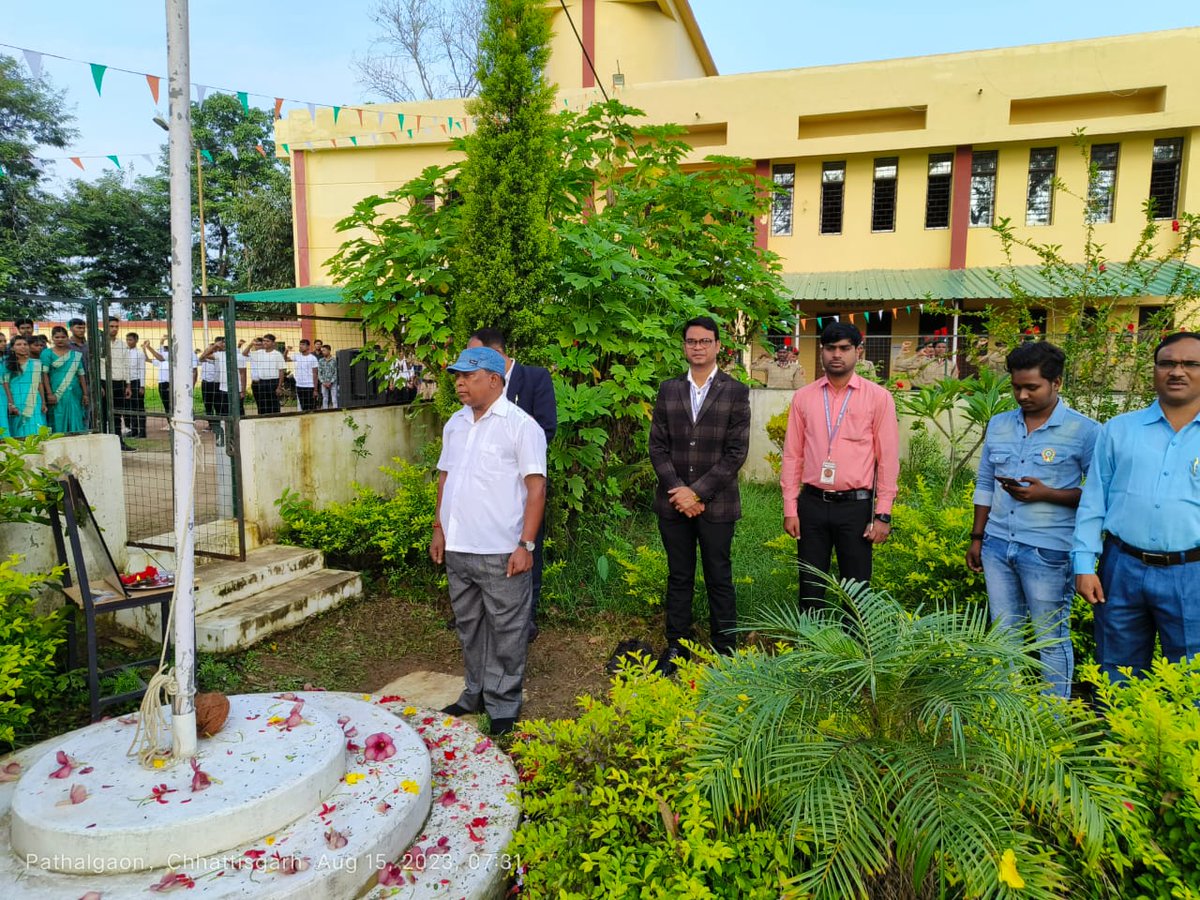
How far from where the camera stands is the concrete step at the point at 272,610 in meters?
4.23

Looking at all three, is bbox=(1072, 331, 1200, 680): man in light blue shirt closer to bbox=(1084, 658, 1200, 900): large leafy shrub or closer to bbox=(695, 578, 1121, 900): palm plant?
bbox=(1084, 658, 1200, 900): large leafy shrub

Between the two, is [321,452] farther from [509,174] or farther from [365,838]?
[365,838]

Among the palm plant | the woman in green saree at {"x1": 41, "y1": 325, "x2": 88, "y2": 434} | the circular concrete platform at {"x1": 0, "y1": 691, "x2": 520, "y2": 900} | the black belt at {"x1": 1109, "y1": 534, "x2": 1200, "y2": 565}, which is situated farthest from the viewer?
the woman in green saree at {"x1": 41, "y1": 325, "x2": 88, "y2": 434}

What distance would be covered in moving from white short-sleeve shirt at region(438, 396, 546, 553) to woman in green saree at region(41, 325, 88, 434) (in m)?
5.80

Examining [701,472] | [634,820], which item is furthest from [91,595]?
[701,472]

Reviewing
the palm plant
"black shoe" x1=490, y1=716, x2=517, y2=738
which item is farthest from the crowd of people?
"black shoe" x1=490, y1=716, x2=517, y2=738

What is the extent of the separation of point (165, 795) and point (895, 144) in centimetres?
1758

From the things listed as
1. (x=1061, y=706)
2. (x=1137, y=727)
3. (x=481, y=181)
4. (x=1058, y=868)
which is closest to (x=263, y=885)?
(x=1058, y=868)

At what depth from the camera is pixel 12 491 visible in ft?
12.7

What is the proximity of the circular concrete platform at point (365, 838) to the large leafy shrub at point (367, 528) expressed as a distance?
7.82 feet

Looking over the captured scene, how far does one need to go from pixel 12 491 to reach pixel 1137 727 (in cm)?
504

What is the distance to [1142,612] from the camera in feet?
9.20

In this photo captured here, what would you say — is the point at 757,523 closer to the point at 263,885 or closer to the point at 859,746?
the point at 859,746

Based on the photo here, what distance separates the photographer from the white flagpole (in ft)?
6.85
